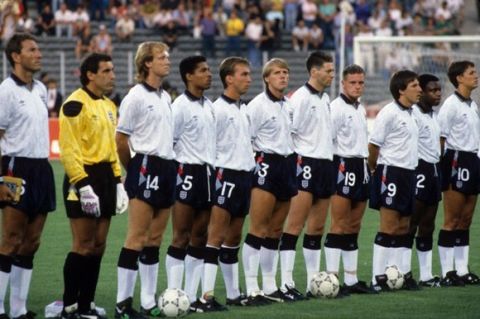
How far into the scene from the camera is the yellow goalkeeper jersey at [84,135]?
1185 centimetres

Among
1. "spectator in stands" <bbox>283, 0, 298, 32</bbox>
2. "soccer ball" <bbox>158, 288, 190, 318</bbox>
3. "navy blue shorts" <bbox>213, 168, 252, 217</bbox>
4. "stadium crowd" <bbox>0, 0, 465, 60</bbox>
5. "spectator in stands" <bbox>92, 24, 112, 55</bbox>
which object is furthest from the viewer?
"spectator in stands" <bbox>283, 0, 298, 32</bbox>

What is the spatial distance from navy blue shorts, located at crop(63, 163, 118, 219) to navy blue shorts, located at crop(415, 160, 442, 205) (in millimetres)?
4380

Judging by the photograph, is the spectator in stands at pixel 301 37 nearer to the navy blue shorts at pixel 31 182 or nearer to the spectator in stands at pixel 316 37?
the spectator in stands at pixel 316 37

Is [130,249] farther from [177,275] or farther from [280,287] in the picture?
[280,287]

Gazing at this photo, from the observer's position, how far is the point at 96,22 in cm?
3953

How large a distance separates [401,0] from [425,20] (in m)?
1.55

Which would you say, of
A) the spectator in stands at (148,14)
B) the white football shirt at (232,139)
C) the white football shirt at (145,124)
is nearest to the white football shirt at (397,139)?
the white football shirt at (232,139)

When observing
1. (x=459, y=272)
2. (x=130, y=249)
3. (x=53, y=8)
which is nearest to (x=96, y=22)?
(x=53, y=8)

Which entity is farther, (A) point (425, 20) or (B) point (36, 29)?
(A) point (425, 20)

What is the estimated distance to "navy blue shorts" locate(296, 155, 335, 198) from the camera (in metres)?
14.5

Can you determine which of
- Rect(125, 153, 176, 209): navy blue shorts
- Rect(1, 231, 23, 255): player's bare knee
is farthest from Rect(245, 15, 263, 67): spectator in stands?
Rect(1, 231, 23, 255): player's bare knee

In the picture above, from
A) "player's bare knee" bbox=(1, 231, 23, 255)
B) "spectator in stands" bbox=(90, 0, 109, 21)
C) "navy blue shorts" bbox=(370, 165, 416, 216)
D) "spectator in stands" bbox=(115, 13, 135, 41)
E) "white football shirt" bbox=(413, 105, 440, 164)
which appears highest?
"spectator in stands" bbox=(90, 0, 109, 21)

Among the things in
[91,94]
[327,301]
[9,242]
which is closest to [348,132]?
[327,301]

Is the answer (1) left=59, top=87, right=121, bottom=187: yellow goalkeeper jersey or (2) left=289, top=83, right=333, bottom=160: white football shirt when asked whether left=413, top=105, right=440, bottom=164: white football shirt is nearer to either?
(2) left=289, top=83, right=333, bottom=160: white football shirt
